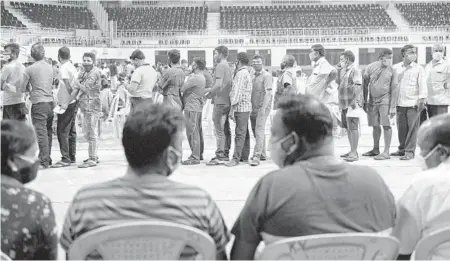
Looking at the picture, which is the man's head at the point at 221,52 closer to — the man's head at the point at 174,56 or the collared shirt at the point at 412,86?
the man's head at the point at 174,56

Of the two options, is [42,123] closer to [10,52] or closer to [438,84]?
[10,52]

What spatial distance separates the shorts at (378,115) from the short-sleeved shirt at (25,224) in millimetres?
5897

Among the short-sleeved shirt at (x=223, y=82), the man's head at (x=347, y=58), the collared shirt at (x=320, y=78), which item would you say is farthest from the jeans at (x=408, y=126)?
the short-sleeved shirt at (x=223, y=82)

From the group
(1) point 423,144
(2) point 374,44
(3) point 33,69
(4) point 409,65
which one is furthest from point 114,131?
(2) point 374,44

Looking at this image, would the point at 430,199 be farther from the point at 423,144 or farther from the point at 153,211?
the point at 153,211

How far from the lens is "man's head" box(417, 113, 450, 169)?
2.24 m

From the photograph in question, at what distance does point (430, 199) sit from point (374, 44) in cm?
2271

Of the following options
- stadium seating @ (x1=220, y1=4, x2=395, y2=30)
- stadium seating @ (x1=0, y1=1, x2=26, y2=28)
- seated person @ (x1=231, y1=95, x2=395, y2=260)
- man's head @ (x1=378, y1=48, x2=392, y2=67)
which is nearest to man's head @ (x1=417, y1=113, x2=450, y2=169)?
seated person @ (x1=231, y1=95, x2=395, y2=260)

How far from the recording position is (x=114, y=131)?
10305mm

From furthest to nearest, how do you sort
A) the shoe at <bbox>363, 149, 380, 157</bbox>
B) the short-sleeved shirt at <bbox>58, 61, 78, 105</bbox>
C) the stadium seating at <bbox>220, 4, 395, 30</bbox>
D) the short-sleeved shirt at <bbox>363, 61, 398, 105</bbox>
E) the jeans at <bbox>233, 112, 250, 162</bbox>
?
the stadium seating at <bbox>220, 4, 395, 30</bbox>, the shoe at <bbox>363, 149, 380, 157</bbox>, the short-sleeved shirt at <bbox>363, 61, 398, 105</bbox>, the jeans at <bbox>233, 112, 250, 162</bbox>, the short-sleeved shirt at <bbox>58, 61, 78, 105</bbox>

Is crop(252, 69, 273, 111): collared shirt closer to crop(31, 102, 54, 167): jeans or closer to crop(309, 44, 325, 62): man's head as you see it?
crop(309, 44, 325, 62): man's head

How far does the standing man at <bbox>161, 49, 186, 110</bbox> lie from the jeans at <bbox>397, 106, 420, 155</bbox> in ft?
8.98

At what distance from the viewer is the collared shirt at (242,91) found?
6.80 meters

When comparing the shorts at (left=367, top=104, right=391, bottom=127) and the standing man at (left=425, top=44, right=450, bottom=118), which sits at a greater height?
the standing man at (left=425, top=44, right=450, bottom=118)
